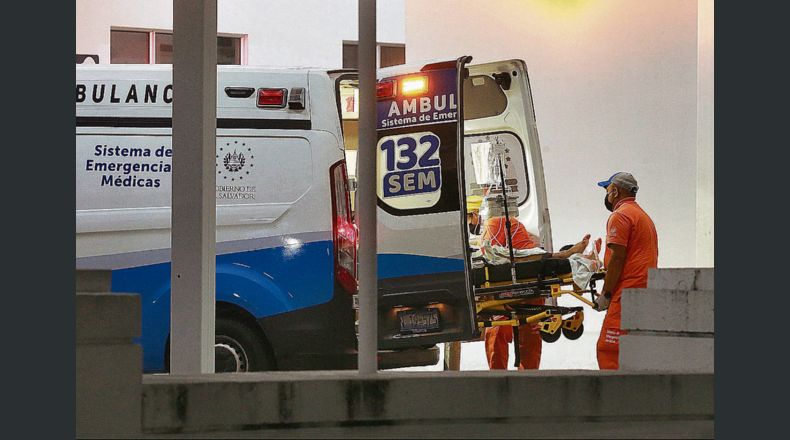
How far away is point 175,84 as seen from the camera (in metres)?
6.25

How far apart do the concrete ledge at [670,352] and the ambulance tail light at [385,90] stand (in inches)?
130

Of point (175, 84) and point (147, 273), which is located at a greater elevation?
point (175, 84)

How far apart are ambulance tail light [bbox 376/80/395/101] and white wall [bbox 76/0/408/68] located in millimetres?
4822

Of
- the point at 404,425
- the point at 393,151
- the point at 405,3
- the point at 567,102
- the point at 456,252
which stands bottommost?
the point at 404,425

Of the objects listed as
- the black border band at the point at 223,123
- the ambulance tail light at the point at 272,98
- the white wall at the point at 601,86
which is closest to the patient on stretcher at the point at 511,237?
the black border band at the point at 223,123

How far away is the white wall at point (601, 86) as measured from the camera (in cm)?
1301

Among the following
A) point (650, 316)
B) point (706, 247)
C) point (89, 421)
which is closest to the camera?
point (89, 421)

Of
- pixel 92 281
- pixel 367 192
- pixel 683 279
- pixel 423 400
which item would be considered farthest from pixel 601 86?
pixel 92 281

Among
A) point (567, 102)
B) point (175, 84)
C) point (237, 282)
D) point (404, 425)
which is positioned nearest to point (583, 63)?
point (567, 102)

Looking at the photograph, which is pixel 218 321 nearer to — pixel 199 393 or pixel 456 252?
pixel 456 252

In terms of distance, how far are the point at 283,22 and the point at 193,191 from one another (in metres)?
7.57

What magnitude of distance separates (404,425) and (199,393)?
742 millimetres

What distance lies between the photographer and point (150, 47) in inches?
520

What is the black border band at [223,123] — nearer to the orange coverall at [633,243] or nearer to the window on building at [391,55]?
the orange coverall at [633,243]
